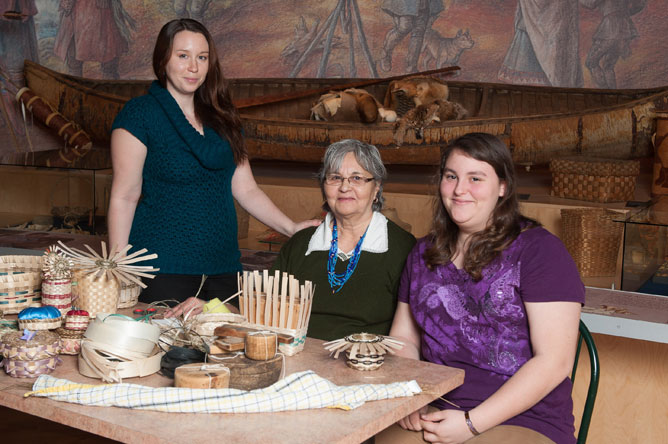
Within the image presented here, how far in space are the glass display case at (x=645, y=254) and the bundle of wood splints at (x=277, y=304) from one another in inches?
65.9

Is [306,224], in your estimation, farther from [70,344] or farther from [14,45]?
[14,45]

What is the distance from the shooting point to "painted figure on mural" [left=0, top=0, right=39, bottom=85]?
8.85 metres

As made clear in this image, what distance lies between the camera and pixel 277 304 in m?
2.39

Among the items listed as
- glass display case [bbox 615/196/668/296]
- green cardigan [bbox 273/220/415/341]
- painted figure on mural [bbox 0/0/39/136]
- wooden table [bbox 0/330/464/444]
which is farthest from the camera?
painted figure on mural [bbox 0/0/39/136]

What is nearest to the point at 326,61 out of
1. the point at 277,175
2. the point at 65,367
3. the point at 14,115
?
the point at 277,175

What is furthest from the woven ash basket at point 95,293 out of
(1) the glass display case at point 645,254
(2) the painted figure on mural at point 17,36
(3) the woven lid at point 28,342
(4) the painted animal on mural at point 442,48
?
(2) the painted figure on mural at point 17,36

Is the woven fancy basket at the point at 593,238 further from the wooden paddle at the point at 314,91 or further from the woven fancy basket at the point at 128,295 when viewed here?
the wooden paddle at the point at 314,91

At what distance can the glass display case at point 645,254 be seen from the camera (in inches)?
135

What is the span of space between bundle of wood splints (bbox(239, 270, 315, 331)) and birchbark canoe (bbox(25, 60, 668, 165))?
4386 mm

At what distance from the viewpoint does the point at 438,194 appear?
2611 mm

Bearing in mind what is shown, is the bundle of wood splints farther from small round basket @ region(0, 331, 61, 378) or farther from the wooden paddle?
the wooden paddle

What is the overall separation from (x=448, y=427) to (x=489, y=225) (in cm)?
61

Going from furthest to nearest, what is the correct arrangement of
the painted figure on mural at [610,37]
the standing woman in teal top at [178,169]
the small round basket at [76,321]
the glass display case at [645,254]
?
the painted figure on mural at [610,37], the glass display case at [645,254], the standing woman in teal top at [178,169], the small round basket at [76,321]

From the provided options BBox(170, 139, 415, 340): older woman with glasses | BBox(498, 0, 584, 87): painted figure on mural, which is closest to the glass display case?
BBox(170, 139, 415, 340): older woman with glasses
